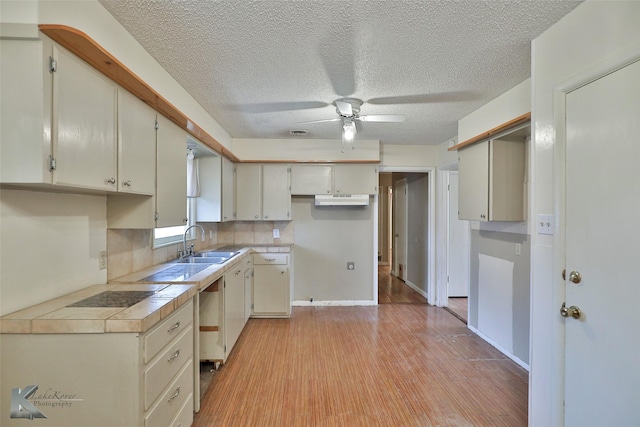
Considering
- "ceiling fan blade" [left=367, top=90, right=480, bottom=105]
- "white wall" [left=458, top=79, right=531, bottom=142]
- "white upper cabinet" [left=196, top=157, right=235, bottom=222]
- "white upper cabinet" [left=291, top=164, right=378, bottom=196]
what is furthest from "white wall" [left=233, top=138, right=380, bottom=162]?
"ceiling fan blade" [left=367, top=90, right=480, bottom=105]

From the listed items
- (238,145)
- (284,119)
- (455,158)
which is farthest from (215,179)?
(455,158)

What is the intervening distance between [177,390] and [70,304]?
0.75 metres

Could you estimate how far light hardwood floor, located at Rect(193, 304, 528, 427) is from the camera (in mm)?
2035

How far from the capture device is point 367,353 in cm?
294

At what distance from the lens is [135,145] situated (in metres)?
1.81

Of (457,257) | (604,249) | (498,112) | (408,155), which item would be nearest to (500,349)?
(457,257)

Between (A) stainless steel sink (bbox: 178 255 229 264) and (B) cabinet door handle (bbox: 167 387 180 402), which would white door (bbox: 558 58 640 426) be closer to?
(B) cabinet door handle (bbox: 167 387 180 402)

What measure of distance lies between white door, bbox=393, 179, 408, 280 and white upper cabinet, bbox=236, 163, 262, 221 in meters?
3.12

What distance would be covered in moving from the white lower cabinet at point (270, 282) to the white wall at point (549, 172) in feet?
9.02

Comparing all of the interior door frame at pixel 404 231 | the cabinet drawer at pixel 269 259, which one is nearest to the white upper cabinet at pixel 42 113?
the cabinet drawer at pixel 269 259

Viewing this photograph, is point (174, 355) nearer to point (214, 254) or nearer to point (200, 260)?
point (200, 260)

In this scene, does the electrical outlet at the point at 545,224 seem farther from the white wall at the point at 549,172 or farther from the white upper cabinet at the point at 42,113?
the white upper cabinet at the point at 42,113

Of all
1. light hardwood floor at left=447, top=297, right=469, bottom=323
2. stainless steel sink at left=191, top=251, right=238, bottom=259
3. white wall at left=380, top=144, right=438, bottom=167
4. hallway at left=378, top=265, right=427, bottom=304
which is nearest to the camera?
stainless steel sink at left=191, top=251, right=238, bottom=259

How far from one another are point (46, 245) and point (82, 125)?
67cm
